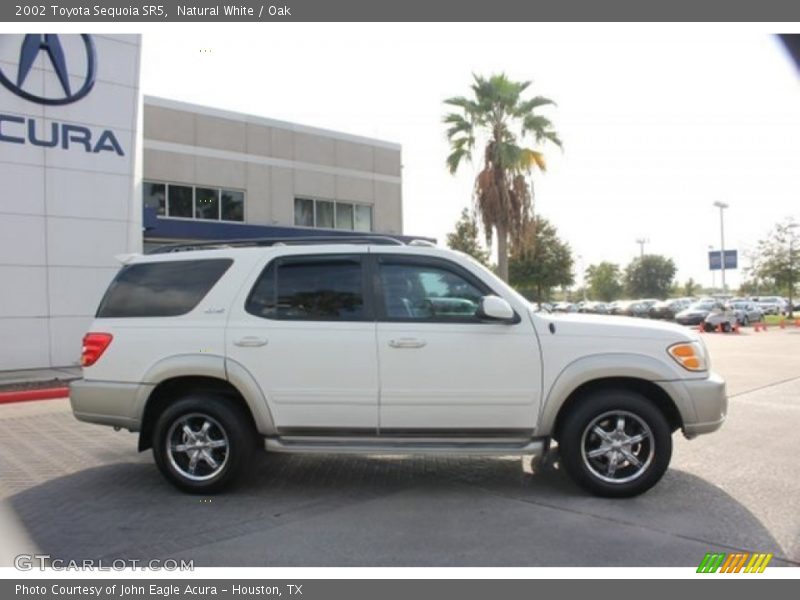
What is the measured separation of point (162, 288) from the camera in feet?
17.5

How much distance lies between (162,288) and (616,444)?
382 centimetres

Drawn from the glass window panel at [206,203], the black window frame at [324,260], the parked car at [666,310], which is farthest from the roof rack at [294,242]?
the parked car at [666,310]

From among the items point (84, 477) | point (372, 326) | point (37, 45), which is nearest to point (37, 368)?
point (37, 45)

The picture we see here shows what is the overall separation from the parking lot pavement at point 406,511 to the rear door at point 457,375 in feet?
2.02

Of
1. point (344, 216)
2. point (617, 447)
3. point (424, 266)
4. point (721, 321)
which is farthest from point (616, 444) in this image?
point (721, 321)

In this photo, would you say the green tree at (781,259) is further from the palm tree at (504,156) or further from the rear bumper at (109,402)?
the rear bumper at (109,402)

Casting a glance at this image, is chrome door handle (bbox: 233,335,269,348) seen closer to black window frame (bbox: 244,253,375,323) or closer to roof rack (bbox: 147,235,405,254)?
black window frame (bbox: 244,253,375,323)

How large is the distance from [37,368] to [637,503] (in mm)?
12383

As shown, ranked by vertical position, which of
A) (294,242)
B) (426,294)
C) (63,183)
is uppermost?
(63,183)

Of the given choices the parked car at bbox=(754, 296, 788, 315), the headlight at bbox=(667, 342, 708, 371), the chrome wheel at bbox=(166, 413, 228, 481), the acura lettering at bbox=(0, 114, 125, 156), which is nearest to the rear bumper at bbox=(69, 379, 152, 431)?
the chrome wheel at bbox=(166, 413, 228, 481)

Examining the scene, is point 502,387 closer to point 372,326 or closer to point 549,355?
point 549,355

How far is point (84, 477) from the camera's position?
561 cm

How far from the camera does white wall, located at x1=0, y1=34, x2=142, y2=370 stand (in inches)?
499

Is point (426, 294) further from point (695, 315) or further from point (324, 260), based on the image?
→ point (695, 315)
